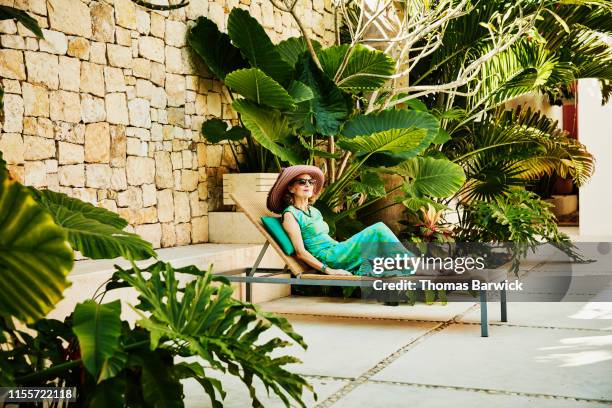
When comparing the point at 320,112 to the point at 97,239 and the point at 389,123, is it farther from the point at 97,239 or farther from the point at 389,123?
the point at 97,239

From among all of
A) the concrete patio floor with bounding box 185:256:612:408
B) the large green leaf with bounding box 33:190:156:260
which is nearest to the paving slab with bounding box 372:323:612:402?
the concrete patio floor with bounding box 185:256:612:408

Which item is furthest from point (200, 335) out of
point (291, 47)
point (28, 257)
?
point (291, 47)

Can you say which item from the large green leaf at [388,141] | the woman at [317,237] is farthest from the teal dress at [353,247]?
the large green leaf at [388,141]

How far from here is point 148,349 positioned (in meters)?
2.68

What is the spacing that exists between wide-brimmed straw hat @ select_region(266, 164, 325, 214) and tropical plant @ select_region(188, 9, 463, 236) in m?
0.39

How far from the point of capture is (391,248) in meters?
5.61

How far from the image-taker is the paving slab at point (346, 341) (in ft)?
14.1

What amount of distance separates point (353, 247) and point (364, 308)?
2.66 feet

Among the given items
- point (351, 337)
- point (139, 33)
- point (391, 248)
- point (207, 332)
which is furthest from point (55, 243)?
point (139, 33)

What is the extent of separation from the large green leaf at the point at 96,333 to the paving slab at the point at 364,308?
3585 mm

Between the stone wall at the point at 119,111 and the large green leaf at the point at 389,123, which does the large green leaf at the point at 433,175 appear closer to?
the large green leaf at the point at 389,123

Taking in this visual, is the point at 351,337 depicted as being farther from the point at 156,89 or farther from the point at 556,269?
the point at 556,269

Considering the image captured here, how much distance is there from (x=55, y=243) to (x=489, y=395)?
2.38 metres

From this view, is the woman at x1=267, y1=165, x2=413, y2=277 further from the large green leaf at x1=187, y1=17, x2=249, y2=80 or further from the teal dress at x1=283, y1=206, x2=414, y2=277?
the large green leaf at x1=187, y1=17, x2=249, y2=80
